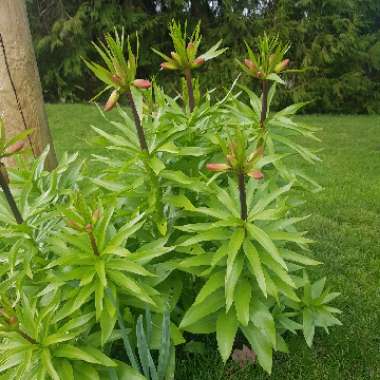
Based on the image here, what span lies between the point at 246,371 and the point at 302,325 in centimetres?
35

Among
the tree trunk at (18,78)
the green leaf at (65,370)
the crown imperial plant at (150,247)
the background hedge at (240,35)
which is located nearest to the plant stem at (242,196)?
the crown imperial plant at (150,247)

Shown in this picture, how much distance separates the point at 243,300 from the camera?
2.01 metres

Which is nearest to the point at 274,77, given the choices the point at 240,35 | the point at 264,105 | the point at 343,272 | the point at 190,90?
the point at 264,105

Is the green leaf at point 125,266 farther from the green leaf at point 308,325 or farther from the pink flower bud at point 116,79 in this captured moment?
the green leaf at point 308,325

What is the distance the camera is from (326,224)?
15.3ft

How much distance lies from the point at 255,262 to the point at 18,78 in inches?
72.8

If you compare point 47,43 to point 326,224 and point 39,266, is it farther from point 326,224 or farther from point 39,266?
point 39,266

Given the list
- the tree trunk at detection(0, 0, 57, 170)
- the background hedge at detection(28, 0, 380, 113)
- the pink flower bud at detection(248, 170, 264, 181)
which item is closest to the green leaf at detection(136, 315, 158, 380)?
the pink flower bud at detection(248, 170, 264, 181)

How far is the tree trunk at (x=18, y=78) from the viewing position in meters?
2.86

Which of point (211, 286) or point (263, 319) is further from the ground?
point (211, 286)

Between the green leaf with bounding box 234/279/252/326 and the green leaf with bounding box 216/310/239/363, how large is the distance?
12 cm

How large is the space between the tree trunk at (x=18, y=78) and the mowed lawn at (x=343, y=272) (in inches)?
21.7

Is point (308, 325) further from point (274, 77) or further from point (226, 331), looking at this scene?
point (274, 77)

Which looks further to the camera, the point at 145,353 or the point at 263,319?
the point at 263,319
